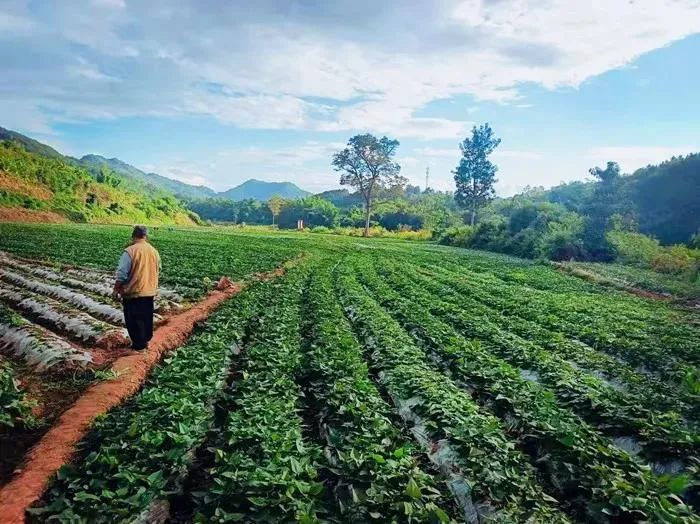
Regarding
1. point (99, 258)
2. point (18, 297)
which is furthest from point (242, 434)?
point (99, 258)

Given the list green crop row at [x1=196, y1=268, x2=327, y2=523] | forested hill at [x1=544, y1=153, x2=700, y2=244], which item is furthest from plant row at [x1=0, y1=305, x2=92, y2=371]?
forested hill at [x1=544, y1=153, x2=700, y2=244]

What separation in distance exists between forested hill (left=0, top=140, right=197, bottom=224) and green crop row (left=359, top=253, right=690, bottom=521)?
44.3m

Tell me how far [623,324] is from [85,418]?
12.1 meters

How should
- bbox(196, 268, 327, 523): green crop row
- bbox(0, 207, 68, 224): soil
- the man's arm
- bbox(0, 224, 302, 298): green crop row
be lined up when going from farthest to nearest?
bbox(0, 207, 68, 224): soil, bbox(0, 224, 302, 298): green crop row, the man's arm, bbox(196, 268, 327, 523): green crop row

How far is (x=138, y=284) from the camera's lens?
847 cm

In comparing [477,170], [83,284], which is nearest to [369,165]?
[477,170]

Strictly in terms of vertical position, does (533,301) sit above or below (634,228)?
below

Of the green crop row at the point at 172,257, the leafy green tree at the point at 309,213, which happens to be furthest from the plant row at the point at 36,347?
the leafy green tree at the point at 309,213

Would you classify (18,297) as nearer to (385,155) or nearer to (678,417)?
(678,417)

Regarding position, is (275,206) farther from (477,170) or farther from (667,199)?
(667,199)

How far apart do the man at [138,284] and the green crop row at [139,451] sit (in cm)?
188

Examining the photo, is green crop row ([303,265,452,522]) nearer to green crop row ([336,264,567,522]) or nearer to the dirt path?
green crop row ([336,264,567,522])

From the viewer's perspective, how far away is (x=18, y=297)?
40.0 feet

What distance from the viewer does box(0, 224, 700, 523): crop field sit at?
396cm
